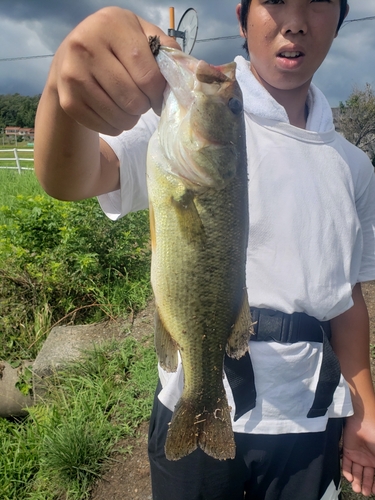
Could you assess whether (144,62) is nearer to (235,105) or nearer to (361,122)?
(235,105)

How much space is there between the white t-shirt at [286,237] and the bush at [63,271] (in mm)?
3567

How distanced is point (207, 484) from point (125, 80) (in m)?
1.70

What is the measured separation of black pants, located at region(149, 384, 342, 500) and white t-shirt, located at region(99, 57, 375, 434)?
0.11 meters

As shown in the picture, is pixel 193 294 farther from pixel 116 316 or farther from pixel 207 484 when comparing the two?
pixel 116 316

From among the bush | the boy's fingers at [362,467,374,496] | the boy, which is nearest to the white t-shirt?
the boy

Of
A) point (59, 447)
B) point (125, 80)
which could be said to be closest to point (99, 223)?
point (59, 447)

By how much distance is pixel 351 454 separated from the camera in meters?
2.13

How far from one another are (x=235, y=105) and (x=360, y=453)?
187 centimetres

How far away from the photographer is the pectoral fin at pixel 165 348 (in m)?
1.56

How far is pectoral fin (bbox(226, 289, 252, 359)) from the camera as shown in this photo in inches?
60.6

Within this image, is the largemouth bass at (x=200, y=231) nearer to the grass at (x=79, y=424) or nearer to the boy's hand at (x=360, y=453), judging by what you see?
the boy's hand at (x=360, y=453)

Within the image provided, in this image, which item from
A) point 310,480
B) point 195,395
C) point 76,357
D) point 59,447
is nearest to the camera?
point 195,395

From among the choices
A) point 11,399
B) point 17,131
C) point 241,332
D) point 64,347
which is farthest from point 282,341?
point 17,131

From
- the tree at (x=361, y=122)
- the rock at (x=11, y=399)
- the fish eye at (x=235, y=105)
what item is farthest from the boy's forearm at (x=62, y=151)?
the tree at (x=361, y=122)
